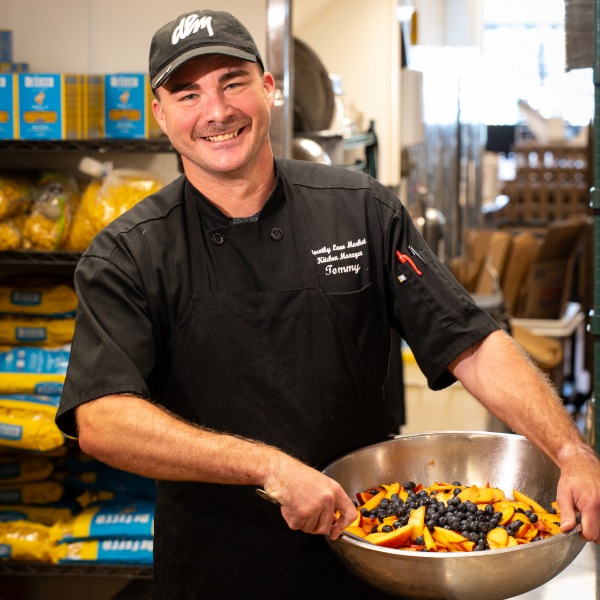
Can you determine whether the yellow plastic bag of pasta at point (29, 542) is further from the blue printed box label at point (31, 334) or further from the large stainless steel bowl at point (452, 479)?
the large stainless steel bowl at point (452, 479)

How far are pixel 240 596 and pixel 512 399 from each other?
2.12ft

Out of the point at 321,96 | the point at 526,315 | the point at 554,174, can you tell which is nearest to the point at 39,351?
the point at 321,96

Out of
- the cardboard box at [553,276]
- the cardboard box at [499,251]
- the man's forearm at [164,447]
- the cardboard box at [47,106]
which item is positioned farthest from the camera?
the cardboard box at [499,251]

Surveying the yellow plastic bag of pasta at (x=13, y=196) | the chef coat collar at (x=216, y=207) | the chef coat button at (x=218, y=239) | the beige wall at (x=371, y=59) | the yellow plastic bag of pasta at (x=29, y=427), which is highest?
the beige wall at (x=371, y=59)

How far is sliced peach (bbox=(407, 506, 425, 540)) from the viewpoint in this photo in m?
1.09

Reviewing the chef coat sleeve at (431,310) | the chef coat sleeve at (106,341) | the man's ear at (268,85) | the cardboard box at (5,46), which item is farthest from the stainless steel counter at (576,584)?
the cardboard box at (5,46)

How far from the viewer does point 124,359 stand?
119 centimetres

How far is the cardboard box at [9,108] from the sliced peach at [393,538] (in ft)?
5.55

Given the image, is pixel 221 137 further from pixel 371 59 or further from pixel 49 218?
pixel 371 59

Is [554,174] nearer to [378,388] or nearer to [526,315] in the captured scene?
[526,315]

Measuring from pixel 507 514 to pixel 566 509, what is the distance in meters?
0.11

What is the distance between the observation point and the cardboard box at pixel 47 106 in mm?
2123

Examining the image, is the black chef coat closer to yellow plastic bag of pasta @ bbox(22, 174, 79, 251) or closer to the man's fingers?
the man's fingers

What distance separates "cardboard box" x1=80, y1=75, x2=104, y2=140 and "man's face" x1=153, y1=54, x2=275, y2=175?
83cm
